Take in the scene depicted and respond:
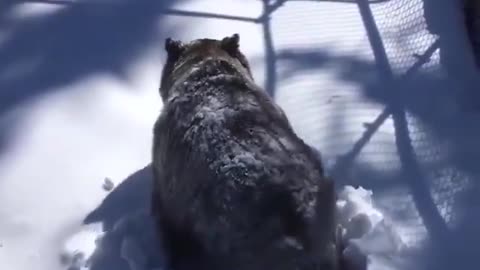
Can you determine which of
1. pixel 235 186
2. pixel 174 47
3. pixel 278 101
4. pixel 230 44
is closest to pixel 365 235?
pixel 235 186

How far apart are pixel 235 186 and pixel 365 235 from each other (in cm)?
115

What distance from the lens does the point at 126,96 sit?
237 inches

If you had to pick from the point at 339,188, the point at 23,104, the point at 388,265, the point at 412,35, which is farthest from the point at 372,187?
the point at 23,104

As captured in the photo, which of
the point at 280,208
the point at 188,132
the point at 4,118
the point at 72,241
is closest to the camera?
the point at 280,208

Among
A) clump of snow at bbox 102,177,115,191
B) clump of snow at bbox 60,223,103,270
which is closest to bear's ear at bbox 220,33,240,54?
clump of snow at bbox 102,177,115,191

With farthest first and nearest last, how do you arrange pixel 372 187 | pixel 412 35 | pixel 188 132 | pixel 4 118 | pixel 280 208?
1. pixel 412 35
2. pixel 4 118
3. pixel 372 187
4. pixel 188 132
5. pixel 280 208

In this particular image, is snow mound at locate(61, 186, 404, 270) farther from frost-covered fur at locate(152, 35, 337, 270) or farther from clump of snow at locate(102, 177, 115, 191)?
clump of snow at locate(102, 177, 115, 191)

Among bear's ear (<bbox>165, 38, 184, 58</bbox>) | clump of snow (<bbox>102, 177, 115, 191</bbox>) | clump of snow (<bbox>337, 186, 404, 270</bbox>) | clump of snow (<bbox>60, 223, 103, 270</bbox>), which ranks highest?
bear's ear (<bbox>165, 38, 184, 58</bbox>)

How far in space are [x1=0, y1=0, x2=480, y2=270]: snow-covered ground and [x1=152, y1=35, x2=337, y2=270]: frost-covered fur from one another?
50cm

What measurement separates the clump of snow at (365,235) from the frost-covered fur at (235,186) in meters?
0.50

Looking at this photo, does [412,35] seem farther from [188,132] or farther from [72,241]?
[72,241]

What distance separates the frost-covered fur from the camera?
4.00 m

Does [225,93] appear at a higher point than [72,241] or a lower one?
higher

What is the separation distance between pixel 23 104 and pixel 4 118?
0.54ft
